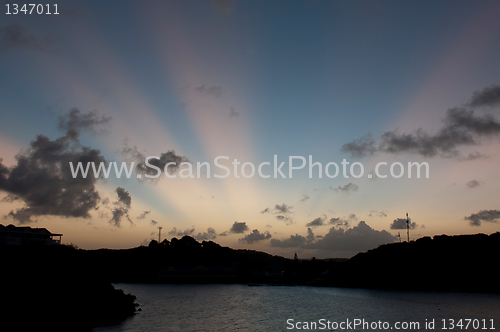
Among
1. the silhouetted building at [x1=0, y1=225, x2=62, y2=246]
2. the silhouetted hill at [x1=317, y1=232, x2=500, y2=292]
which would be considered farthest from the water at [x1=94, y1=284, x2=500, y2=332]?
the silhouetted hill at [x1=317, y1=232, x2=500, y2=292]

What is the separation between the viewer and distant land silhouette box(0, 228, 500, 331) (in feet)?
123

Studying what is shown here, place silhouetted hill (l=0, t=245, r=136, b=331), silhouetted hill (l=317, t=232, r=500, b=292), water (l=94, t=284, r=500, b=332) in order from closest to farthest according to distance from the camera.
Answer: silhouetted hill (l=0, t=245, r=136, b=331), water (l=94, t=284, r=500, b=332), silhouetted hill (l=317, t=232, r=500, b=292)

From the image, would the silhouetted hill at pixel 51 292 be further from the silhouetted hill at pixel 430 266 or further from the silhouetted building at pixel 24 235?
the silhouetted hill at pixel 430 266

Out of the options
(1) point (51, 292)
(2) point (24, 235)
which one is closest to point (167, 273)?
(2) point (24, 235)

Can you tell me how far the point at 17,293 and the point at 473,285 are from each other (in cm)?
12967

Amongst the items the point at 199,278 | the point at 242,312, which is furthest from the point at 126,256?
the point at 242,312

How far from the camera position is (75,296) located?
41.9 meters

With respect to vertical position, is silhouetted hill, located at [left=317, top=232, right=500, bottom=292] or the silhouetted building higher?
the silhouetted building

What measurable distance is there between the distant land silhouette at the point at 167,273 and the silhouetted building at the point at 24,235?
626 cm

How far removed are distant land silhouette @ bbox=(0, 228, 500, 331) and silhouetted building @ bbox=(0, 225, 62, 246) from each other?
20.5 feet

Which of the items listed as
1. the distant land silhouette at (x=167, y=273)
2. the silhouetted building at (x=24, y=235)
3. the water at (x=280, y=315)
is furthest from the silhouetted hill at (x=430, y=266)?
the silhouetted building at (x=24, y=235)

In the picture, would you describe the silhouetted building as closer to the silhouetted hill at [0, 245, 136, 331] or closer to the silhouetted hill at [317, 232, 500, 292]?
the silhouetted hill at [0, 245, 136, 331]

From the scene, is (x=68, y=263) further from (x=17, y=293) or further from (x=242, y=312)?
(x=242, y=312)

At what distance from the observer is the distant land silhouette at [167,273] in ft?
123
